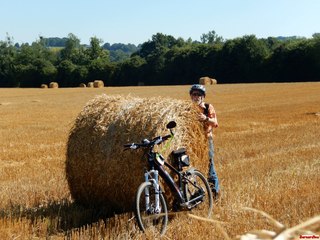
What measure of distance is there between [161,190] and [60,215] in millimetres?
1606

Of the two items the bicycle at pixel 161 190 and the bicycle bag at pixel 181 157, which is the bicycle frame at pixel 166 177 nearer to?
the bicycle at pixel 161 190

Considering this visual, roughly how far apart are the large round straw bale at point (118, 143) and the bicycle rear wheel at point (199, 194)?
0.24 metres

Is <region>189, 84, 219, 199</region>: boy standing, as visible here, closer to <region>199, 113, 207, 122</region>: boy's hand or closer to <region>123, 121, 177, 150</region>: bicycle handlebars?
<region>199, 113, 207, 122</region>: boy's hand

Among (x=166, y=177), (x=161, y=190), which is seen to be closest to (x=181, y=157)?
(x=166, y=177)

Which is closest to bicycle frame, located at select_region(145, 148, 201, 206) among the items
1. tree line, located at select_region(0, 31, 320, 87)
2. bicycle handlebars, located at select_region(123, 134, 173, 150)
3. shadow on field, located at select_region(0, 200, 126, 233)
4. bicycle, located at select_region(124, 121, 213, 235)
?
bicycle, located at select_region(124, 121, 213, 235)

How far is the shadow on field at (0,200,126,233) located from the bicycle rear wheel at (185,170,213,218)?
3.38ft

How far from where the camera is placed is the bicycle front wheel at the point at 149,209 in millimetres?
5297

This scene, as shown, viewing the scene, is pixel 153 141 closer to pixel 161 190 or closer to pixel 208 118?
pixel 161 190

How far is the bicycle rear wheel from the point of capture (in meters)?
6.11

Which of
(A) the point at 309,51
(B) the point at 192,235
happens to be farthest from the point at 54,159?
(A) the point at 309,51

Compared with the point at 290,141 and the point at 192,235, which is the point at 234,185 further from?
the point at 290,141

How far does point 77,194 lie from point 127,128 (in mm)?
1373

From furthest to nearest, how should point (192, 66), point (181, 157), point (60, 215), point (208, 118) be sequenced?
1. point (192, 66)
2. point (208, 118)
3. point (60, 215)
4. point (181, 157)

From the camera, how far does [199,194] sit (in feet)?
20.3
